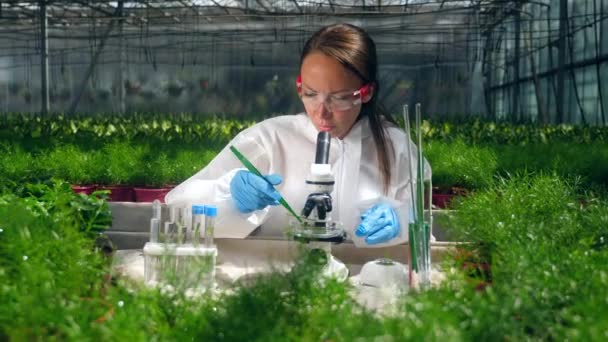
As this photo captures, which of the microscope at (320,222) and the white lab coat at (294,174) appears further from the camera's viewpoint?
the white lab coat at (294,174)

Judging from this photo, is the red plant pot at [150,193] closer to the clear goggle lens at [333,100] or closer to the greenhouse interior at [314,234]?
the greenhouse interior at [314,234]

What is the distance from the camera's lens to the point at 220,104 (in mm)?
12609

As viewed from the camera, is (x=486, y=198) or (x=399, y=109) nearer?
(x=486, y=198)

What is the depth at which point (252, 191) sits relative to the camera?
164cm

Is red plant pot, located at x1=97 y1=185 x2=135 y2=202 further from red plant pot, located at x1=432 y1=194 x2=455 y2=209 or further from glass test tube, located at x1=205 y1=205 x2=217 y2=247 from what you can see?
glass test tube, located at x1=205 y1=205 x2=217 y2=247

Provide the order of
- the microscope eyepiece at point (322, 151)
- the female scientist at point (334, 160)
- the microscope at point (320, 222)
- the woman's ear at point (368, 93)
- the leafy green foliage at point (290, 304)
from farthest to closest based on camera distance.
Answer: the woman's ear at point (368, 93) < the female scientist at point (334, 160) < the microscope eyepiece at point (322, 151) < the microscope at point (320, 222) < the leafy green foliage at point (290, 304)

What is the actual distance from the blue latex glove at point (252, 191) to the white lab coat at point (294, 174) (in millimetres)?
73

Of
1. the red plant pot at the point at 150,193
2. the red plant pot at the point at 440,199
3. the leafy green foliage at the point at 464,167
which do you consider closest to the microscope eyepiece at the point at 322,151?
the leafy green foliage at the point at 464,167

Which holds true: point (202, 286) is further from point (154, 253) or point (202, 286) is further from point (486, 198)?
point (486, 198)

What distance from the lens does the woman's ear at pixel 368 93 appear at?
1.79 m

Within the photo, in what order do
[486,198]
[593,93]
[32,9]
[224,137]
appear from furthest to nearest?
[32,9], [593,93], [224,137], [486,198]

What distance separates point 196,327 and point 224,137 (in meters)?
3.52

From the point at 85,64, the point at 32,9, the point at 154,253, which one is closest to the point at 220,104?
the point at 85,64

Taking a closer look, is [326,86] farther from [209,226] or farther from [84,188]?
[84,188]
